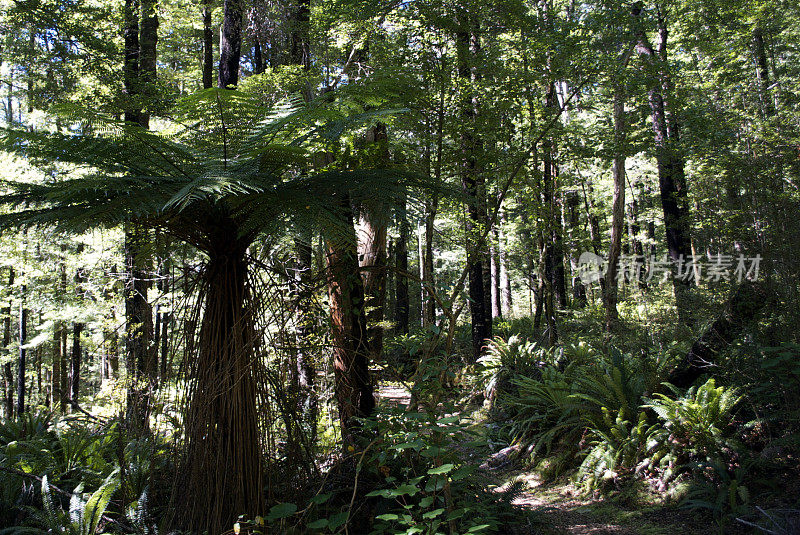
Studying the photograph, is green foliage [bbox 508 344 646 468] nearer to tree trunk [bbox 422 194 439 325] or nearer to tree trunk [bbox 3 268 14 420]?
tree trunk [bbox 422 194 439 325]

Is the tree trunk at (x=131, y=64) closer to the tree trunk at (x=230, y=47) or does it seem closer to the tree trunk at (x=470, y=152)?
the tree trunk at (x=230, y=47)

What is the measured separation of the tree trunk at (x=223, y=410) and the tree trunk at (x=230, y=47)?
470cm

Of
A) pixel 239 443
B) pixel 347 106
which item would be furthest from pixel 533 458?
pixel 347 106

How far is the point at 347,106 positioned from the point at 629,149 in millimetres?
4895

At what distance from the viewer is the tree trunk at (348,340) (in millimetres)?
2975

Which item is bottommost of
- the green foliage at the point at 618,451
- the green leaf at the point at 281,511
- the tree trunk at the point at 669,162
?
the green foliage at the point at 618,451

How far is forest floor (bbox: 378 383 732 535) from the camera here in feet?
11.9

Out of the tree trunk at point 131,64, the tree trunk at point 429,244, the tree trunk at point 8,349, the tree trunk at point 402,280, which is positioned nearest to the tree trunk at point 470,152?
the tree trunk at point 429,244

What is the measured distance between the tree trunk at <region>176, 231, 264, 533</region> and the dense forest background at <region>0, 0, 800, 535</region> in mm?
13

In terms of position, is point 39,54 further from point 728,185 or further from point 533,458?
point 728,185

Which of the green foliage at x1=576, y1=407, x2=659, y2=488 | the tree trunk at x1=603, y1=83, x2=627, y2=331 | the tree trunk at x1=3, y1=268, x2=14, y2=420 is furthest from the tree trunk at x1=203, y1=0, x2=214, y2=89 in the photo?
the tree trunk at x1=3, y1=268, x2=14, y2=420

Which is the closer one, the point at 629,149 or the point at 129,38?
the point at 629,149

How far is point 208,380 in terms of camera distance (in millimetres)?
2277

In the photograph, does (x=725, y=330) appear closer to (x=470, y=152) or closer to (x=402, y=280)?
(x=470, y=152)
